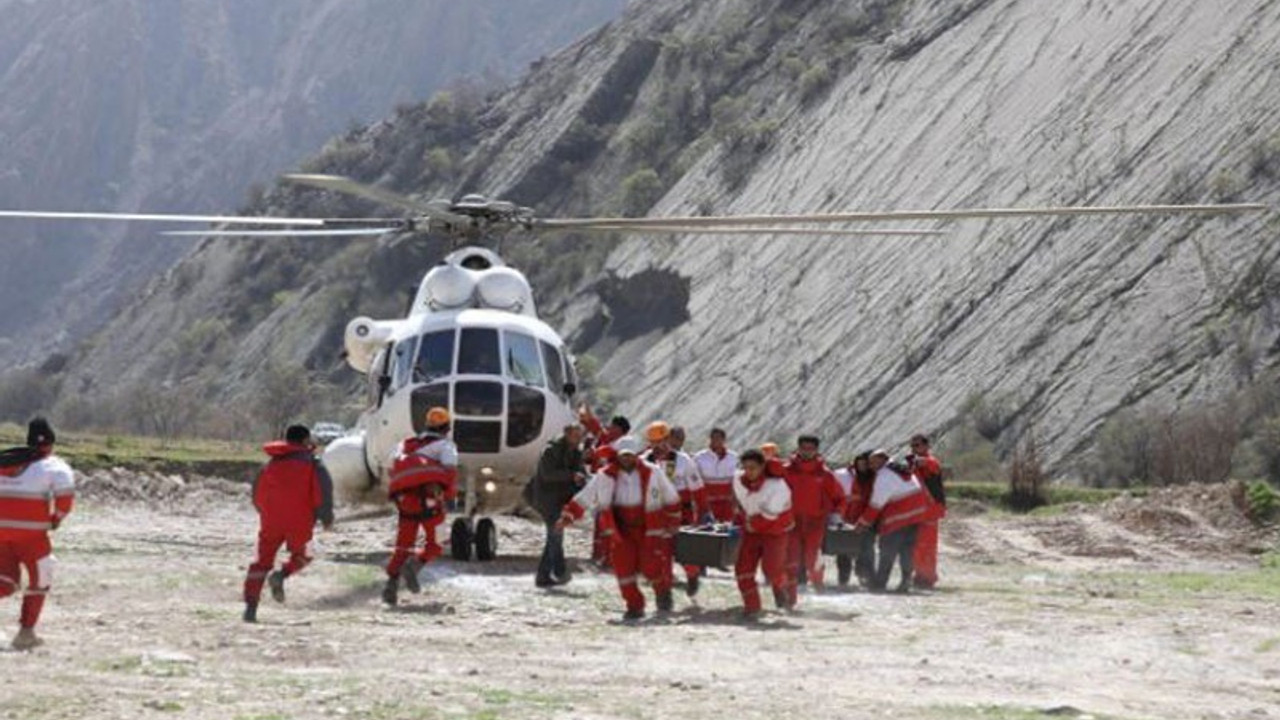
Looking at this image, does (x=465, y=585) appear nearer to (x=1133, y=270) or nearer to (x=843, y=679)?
(x=843, y=679)

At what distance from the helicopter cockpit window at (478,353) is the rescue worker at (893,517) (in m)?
3.86

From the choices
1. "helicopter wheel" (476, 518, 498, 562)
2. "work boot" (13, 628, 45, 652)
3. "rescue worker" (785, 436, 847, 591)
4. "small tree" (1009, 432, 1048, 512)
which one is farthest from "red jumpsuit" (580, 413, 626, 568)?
"small tree" (1009, 432, 1048, 512)

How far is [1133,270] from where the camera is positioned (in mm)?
44031

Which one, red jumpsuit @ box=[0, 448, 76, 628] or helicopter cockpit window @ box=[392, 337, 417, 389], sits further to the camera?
helicopter cockpit window @ box=[392, 337, 417, 389]

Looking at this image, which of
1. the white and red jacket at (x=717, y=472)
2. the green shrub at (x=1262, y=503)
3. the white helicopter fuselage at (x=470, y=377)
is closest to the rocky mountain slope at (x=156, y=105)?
the green shrub at (x=1262, y=503)

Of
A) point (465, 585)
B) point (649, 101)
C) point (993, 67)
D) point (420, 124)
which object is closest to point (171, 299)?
point (420, 124)

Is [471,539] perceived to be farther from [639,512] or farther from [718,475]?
[639,512]

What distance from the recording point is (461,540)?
20406 mm

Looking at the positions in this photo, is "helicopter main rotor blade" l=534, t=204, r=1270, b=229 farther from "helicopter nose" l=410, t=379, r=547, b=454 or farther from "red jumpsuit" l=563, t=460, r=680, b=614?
"red jumpsuit" l=563, t=460, r=680, b=614

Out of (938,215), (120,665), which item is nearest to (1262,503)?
(938,215)

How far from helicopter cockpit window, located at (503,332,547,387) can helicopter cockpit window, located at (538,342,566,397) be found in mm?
150

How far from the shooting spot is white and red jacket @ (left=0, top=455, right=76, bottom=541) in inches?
514

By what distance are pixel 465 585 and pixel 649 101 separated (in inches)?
2567

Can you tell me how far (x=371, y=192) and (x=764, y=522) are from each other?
5.47 meters
